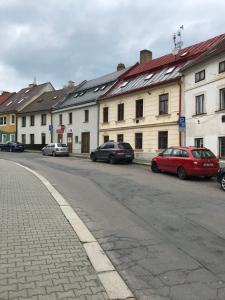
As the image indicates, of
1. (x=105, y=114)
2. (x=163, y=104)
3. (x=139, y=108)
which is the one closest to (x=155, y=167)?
(x=163, y=104)

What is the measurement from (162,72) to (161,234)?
25220 millimetres

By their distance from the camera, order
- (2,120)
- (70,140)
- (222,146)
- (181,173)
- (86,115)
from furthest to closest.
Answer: (2,120), (70,140), (86,115), (222,146), (181,173)

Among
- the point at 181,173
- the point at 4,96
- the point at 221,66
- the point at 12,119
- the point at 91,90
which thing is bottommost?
the point at 181,173

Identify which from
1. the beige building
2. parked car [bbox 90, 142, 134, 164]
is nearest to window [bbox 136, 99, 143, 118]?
the beige building

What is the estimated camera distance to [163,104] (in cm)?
2912

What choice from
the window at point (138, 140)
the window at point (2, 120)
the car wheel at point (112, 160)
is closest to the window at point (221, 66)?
the car wheel at point (112, 160)

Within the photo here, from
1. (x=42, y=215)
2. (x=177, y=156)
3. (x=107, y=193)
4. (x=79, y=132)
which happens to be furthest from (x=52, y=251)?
(x=79, y=132)

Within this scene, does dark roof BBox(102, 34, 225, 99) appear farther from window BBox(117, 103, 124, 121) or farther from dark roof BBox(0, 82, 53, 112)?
dark roof BBox(0, 82, 53, 112)

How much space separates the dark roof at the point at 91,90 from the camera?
39062mm

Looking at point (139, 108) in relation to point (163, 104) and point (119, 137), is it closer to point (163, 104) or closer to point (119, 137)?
point (163, 104)

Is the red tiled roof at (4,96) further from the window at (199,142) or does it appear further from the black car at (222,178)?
the black car at (222,178)

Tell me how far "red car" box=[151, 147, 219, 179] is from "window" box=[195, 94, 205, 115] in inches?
246

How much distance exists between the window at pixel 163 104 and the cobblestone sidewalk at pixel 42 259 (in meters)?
20.7

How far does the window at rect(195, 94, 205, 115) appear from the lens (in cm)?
2405
